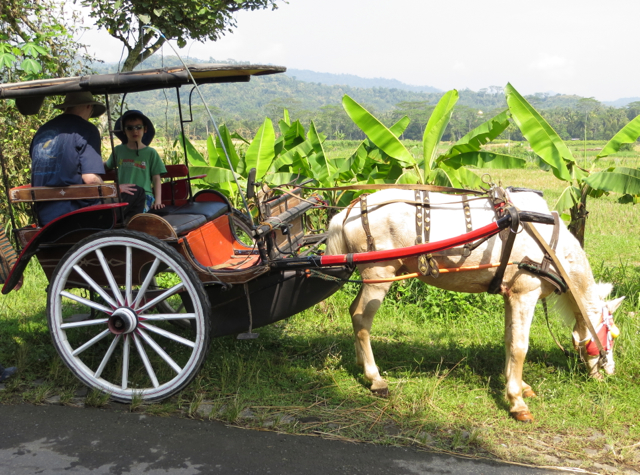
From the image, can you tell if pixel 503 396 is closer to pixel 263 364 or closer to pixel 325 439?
pixel 325 439

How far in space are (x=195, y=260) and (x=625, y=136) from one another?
442 cm

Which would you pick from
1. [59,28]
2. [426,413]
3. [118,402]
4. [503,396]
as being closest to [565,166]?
[503,396]

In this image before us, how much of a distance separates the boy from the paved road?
1.76 m

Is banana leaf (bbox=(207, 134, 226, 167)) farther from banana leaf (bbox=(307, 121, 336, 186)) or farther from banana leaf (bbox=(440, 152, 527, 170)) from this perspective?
banana leaf (bbox=(440, 152, 527, 170))

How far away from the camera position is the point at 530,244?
3.58 m

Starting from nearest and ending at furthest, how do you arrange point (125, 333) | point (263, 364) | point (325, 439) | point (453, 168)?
point (325, 439), point (125, 333), point (263, 364), point (453, 168)

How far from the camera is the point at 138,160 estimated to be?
177 inches

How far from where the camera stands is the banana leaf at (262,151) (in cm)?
659

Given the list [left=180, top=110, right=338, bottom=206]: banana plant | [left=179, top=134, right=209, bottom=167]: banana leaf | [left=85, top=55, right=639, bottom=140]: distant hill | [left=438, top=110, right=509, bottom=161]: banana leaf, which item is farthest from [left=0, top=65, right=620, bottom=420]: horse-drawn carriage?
[left=85, top=55, right=639, bottom=140]: distant hill

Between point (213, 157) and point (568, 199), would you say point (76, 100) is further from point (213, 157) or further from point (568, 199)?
point (568, 199)

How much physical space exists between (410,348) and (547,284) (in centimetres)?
147

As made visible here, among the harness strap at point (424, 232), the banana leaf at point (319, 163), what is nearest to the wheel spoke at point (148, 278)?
the harness strap at point (424, 232)

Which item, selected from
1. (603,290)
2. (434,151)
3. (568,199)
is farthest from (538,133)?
(603,290)

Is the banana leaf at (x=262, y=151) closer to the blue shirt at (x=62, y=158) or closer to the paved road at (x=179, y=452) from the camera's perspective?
the blue shirt at (x=62, y=158)
